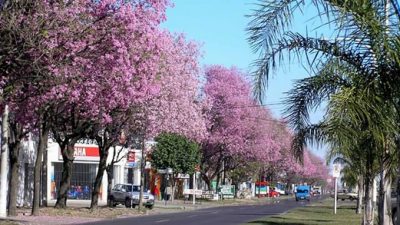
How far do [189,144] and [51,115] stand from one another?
29.7 meters

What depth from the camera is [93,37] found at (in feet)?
59.3

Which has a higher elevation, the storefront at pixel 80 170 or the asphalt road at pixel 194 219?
the storefront at pixel 80 170

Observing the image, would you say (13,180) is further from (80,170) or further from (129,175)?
(129,175)

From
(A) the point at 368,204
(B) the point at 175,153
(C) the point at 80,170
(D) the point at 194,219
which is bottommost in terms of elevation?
(D) the point at 194,219

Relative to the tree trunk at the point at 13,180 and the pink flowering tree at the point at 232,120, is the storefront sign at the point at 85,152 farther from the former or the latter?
the tree trunk at the point at 13,180

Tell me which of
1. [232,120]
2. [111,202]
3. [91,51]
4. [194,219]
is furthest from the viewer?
[232,120]

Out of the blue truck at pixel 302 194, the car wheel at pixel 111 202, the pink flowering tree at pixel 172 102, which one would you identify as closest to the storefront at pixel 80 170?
the car wheel at pixel 111 202

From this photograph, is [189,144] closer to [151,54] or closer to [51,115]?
[51,115]

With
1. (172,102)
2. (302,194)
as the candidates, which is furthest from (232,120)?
(302,194)

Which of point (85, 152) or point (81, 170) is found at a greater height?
point (85, 152)

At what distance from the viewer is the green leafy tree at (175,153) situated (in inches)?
2299

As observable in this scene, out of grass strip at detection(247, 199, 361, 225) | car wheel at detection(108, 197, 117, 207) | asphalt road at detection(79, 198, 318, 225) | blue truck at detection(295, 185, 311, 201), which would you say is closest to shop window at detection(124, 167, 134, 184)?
car wheel at detection(108, 197, 117, 207)

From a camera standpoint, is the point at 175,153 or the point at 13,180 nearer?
the point at 13,180

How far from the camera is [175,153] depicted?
58438mm
